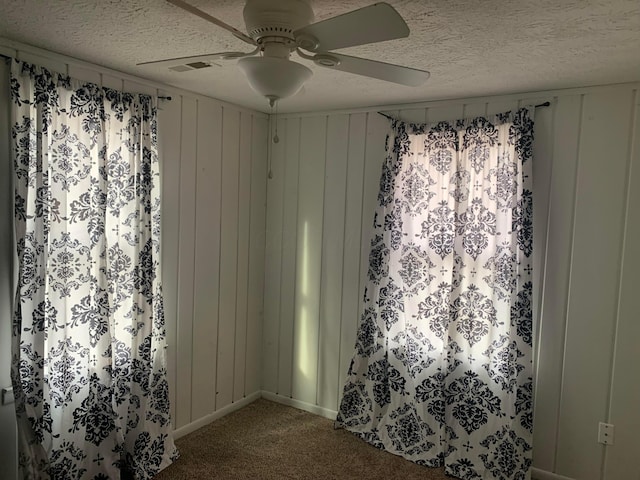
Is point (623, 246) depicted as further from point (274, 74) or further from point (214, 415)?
point (214, 415)

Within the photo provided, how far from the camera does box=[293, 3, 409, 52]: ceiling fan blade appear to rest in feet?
3.91

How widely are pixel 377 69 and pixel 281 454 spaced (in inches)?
98.6

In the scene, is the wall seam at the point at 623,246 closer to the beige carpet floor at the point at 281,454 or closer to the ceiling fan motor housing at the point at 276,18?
the beige carpet floor at the point at 281,454

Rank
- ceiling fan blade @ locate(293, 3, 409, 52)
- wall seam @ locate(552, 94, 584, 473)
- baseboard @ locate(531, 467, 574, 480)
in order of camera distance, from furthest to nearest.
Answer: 1. baseboard @ locate(531, 467, 574, 480)
2. wall seam @ locate(552, 94, 584, 473)
3. ceiling fan blade @ locate(293, 3, 409, 52)

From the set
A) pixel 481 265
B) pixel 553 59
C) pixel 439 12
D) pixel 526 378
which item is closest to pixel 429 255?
pixel 481 265

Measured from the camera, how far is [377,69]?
62.8 inches


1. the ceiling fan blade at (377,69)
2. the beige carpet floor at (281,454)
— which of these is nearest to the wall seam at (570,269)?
the beige carpet floor at (281,454)

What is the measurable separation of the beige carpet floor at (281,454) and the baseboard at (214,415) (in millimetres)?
36

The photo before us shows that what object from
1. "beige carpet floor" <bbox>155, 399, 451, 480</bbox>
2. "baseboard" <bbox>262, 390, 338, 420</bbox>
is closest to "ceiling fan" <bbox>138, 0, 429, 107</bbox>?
"beige carpet floor" <bbox>155, 399, 451, 480</bbox>

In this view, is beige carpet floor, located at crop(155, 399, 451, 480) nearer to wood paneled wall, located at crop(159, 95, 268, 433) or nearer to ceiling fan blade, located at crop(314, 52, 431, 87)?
wood paneled wall, located at crop(159, 95, 268, 433)

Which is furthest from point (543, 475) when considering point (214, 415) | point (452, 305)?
point (214, 415)

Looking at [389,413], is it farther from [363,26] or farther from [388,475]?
[363,26]

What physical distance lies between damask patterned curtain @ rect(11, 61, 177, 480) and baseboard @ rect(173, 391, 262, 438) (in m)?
0.28

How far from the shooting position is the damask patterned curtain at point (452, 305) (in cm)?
275
